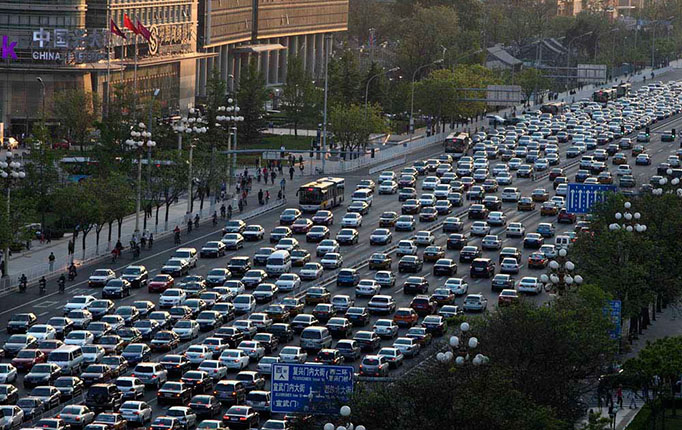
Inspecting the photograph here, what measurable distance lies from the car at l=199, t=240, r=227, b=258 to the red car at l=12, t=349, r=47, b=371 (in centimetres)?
2637

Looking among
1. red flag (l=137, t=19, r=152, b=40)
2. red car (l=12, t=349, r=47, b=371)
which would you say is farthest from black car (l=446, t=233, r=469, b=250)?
red flag (l=137, t=19, r=152, b=40)

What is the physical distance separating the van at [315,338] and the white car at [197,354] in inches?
189

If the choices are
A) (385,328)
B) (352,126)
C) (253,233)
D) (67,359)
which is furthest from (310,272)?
(352,126)

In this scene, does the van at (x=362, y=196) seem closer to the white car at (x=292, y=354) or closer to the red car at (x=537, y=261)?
the red car at (x=537, y=261)

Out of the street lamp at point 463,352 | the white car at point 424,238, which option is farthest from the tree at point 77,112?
the street lamp at point 463,352

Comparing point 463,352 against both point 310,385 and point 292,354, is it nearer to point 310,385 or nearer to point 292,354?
point 310,385

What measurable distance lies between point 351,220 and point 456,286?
21235 millimetres

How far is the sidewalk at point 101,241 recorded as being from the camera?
92981 millimetres

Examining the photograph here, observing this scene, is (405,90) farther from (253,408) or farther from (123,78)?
(253,408)

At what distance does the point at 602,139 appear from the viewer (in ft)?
513

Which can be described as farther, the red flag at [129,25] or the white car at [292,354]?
the red flag at [129,25]

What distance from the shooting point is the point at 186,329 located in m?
76.8

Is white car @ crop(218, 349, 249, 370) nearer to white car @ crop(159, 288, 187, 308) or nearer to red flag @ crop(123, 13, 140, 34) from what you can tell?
white car @ crop(159, 288, 187, 308)

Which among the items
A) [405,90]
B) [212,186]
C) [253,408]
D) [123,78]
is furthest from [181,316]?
[405,90]
